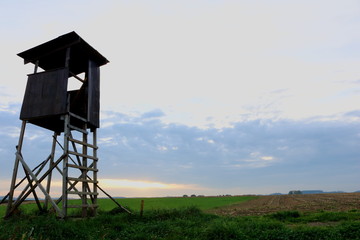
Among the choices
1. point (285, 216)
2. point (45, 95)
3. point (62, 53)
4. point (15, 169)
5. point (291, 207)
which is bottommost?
point (291, 207)

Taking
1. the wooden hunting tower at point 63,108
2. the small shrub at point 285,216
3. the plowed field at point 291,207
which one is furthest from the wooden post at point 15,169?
the plowed field at point 291,207

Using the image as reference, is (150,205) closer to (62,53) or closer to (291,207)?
(291,207)

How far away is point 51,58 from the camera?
16375mm

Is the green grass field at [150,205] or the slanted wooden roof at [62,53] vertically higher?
the slanted wooden roof at [62,53]

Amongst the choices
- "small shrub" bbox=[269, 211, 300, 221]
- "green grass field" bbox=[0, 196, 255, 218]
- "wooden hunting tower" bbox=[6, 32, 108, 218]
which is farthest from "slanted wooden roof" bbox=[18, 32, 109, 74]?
"small shrub" bbox=[269, 211, 300, 221]

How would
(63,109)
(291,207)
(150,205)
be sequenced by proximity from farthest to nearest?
(150,205), (291,207), (63,109)

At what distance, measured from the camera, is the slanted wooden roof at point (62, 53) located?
15.2 metres

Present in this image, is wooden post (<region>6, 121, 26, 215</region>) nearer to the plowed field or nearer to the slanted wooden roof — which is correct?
the slanted wooden roof

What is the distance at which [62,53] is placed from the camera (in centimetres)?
1596

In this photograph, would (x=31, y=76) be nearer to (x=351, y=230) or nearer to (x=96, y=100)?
(x=96, y=100)

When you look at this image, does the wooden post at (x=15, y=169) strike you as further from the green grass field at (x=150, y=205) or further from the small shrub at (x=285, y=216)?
the small shrub at (x=285, y=216)

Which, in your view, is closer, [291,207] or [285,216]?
[285,216]

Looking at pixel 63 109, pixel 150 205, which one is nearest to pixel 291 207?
pixel 150 205

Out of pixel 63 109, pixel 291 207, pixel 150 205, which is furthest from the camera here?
pixel 150 205
